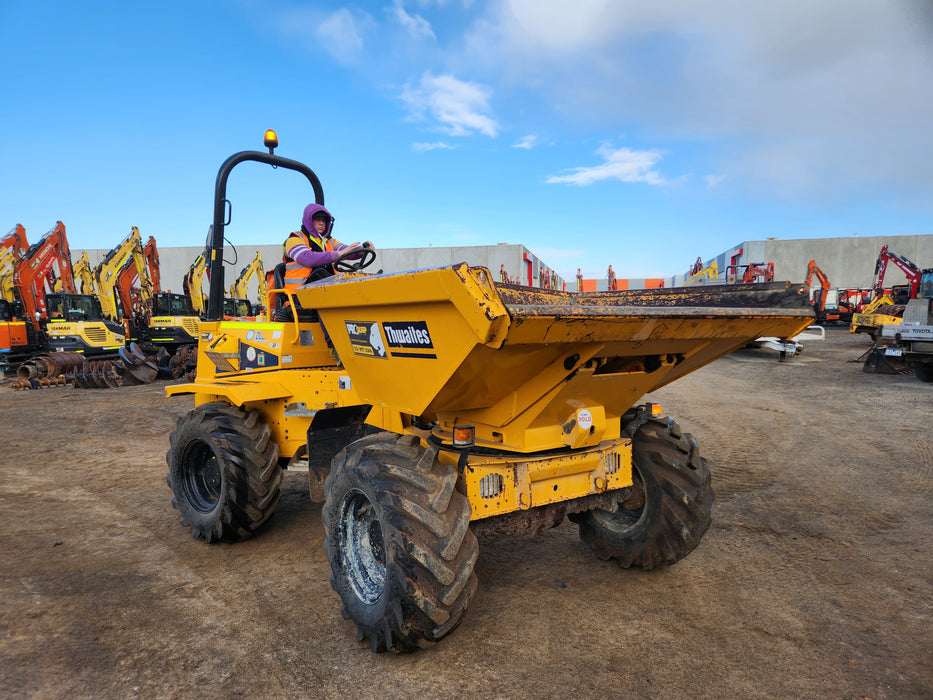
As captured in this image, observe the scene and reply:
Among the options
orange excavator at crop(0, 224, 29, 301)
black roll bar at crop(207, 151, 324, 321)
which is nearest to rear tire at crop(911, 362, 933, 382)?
black roll bar at crop(207, 151, 324, 321)

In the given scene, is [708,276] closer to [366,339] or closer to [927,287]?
[927,287]

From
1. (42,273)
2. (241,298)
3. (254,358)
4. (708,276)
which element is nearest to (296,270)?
(254,358)

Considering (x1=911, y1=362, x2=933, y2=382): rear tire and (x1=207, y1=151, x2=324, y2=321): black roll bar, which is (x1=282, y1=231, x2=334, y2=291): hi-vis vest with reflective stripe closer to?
(x1=207, y1=151, x2=324, y2=321): black roll bar

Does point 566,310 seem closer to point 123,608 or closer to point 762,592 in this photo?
point 762,592

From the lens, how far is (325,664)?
2.76 meters

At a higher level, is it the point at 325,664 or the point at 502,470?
the point at 502,470

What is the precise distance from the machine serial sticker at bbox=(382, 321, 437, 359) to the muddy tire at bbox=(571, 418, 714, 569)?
158 centimetres

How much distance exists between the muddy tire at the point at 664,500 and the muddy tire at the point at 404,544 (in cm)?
130

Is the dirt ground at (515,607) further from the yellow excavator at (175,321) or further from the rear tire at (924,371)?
the yellow excavator at (175,321)

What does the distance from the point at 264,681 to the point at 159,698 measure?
0.43 meters

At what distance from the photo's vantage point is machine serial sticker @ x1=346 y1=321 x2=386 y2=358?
2.82 metres

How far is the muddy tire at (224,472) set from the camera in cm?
397

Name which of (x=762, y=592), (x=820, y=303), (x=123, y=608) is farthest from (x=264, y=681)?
(x=820, y=303)

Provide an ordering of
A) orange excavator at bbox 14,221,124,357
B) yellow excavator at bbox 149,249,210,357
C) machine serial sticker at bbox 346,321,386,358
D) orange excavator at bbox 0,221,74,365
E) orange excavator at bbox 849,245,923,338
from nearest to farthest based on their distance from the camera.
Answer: machine serial sticker at bbox 346,321,386,358 < orange excavator at bbox 14,221,124,357 < orange excavator at bbox 0,221,74,365 < yellow excavator at bbox 149,249,210,357 < orange excavator at bbox 849,245,923,338
